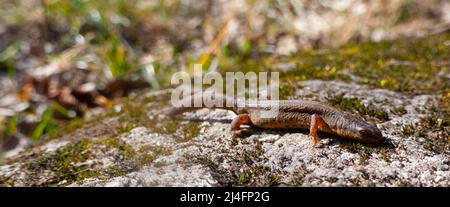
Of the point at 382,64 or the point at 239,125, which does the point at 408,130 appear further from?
the point at 382,64

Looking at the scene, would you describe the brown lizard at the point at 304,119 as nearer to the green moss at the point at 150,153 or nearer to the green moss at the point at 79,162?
the green moss at the point at 150,153

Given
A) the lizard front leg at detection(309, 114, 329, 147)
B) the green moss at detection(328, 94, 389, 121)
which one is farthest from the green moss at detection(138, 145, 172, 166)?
the green moss at detection(328, 94, 389, 121)

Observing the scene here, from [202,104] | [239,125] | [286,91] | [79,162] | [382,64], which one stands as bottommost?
[79,162]

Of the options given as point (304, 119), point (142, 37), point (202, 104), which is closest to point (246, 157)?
point (304, 119)

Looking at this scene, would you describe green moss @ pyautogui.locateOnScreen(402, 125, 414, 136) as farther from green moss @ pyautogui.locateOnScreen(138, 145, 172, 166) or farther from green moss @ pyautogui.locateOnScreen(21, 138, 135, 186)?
green moss @ pyautogui.locateOnScreen(21, 138, 135, 186)
